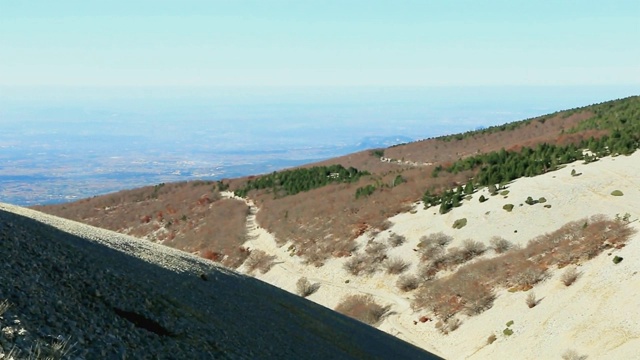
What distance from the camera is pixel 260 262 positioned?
5706 centimetres

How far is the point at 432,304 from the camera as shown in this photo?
40031 mm

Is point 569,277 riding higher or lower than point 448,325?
higher

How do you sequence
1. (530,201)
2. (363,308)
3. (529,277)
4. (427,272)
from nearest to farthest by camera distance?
(529,277)
(363,308)
(427,272)
(530,201)

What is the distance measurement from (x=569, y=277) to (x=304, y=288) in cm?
2153

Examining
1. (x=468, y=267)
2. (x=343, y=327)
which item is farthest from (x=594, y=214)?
(x=343, y=327)

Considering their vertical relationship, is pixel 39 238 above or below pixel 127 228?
above

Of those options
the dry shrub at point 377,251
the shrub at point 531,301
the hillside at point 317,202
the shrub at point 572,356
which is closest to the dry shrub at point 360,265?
the dry shrub at point 377,251

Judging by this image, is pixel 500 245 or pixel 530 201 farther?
pixel 530 201

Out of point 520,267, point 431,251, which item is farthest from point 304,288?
point 520,267

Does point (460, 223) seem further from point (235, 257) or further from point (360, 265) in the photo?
point (235, 257)

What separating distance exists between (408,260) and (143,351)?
36446mm

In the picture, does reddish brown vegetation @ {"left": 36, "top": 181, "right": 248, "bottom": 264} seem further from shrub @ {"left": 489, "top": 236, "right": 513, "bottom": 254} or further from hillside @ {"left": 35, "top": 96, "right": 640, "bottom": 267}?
shrub @ {"left": 489, "top": 236, "right": 513, "bottom": 254}

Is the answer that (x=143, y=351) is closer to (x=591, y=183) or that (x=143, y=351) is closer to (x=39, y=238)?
(x=39, y=238)

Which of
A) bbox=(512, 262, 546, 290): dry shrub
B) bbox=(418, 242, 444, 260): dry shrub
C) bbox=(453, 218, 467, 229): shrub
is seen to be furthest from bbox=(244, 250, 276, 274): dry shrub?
bbox=(512, 262, 546, 290): dry shrub
